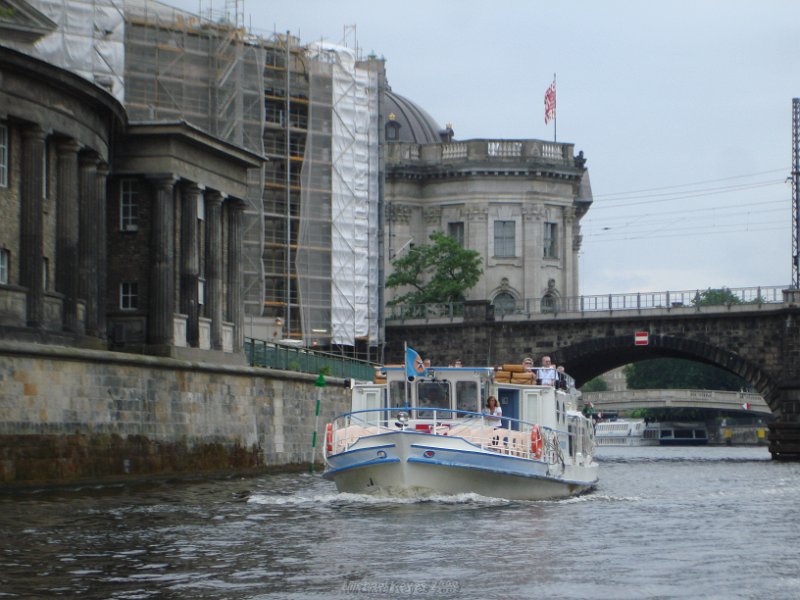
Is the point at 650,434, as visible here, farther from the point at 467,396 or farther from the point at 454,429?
the point at 454,429

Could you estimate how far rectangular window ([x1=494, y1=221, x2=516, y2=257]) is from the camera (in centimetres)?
10900

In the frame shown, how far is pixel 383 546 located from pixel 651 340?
6137cm

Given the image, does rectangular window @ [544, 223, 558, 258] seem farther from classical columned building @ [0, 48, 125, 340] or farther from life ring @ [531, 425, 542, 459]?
life ring @ [531, 425, 542, 459]

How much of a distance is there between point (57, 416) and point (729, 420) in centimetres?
12599

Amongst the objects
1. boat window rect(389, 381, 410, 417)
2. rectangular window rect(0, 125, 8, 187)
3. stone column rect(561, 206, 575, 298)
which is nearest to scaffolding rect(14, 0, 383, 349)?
stone column rect(561, 206, 575, 298)

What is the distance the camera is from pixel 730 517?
35.5m

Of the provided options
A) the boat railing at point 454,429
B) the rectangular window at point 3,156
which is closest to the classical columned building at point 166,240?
the rectangular window at point 3,156

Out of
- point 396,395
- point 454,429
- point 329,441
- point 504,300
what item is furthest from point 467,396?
point 504,300

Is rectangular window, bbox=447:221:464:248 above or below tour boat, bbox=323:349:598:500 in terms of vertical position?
above

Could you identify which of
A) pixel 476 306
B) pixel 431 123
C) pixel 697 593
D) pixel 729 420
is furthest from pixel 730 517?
pixel 729 420

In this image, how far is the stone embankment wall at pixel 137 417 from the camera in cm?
4044

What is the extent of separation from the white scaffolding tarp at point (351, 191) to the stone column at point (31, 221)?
3956cm

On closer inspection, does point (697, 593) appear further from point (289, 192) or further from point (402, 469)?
point (289, 192)

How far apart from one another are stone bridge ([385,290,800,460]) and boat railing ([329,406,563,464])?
4474cm
